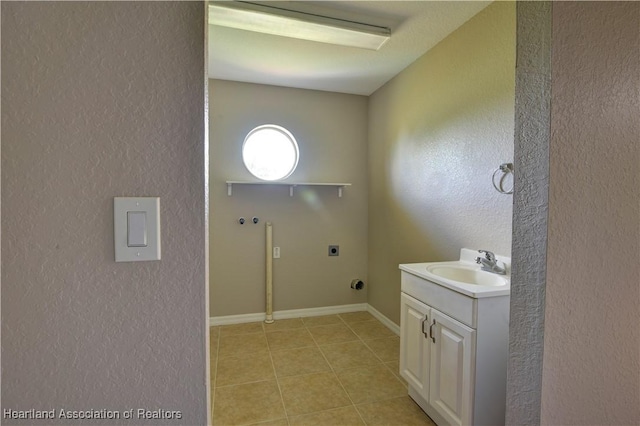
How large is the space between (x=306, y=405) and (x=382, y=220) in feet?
6.05

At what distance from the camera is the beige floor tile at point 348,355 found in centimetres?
238

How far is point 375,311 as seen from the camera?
10.9ft

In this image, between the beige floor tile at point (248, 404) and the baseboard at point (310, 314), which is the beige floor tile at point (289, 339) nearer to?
the baseboard at point (310, 314)

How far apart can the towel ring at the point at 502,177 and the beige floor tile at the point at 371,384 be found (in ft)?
4.59

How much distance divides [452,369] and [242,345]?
1.78 metres

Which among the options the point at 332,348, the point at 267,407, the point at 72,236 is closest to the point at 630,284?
the point at 72,236

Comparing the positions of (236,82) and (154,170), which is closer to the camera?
(154,170)

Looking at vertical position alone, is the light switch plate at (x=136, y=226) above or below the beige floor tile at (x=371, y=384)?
above

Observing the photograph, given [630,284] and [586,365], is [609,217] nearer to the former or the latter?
[630,284]

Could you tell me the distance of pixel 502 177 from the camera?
70.3 inches

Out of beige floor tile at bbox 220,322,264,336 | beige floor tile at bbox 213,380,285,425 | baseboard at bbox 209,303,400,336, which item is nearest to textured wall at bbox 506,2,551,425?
beige floor tile at bbox 213,380,285,425

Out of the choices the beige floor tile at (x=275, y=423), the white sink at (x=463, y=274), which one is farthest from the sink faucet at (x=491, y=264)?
the beige floor tile at (x=275, y=423)

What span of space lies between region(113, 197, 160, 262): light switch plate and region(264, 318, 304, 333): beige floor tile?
263 cm

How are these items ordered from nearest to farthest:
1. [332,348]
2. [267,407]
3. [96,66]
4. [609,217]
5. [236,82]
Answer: [96,66] < [609,217] < [267,407] < [332,348] < [236,82]
